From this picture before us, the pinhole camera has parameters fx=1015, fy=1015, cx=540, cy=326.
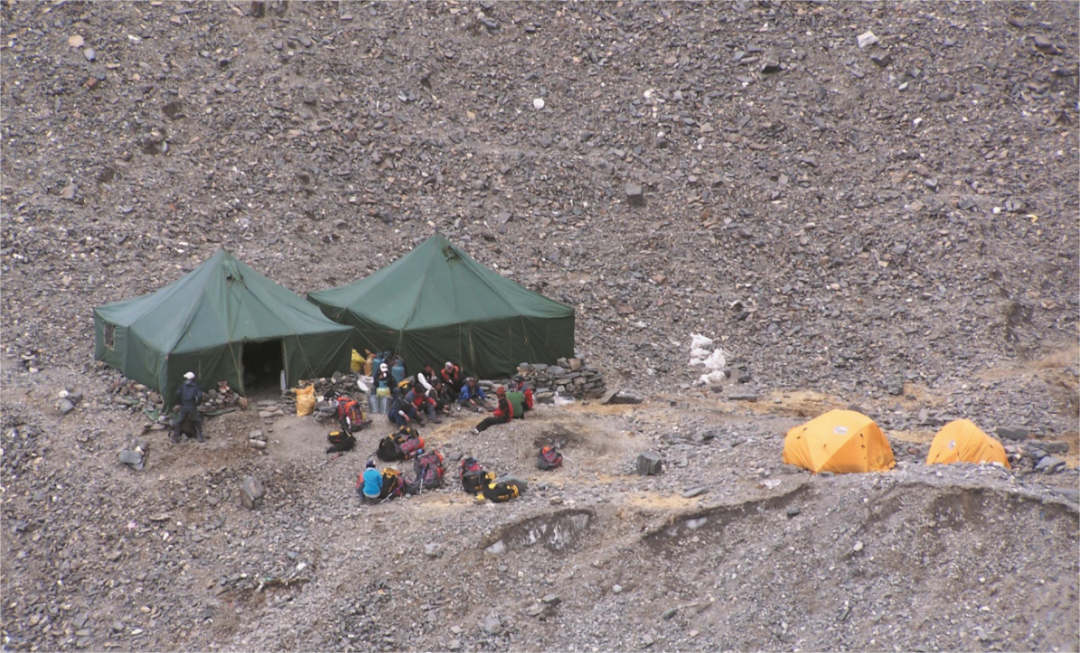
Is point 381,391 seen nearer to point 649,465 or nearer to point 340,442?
point 340,442

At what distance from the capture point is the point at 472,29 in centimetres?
2755

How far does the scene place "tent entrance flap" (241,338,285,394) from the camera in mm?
17297

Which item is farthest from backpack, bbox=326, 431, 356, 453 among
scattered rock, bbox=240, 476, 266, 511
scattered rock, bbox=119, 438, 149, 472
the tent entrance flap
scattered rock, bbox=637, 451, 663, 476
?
scattered rock, bbox=637, 451, 663, 476

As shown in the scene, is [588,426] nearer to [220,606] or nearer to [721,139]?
[220,606]

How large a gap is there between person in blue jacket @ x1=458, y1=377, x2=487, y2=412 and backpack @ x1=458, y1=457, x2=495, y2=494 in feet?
9.05

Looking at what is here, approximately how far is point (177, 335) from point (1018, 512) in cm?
1225

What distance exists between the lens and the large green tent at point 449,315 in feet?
58.5

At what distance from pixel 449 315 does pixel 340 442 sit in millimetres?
3680

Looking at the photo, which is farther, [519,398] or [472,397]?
[472,397]

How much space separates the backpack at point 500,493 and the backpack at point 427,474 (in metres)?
0.84

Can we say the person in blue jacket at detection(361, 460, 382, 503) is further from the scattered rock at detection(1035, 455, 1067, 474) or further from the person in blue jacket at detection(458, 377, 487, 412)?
the scattered rock at detection(1035, 455, 1067, 474)

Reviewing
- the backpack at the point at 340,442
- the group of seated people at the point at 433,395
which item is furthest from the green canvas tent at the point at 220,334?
the backpack at the point at 340,442

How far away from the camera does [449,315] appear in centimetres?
1800

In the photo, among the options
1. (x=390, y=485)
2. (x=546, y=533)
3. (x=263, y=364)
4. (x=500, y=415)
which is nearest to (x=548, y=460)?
(x=500, y=415)
